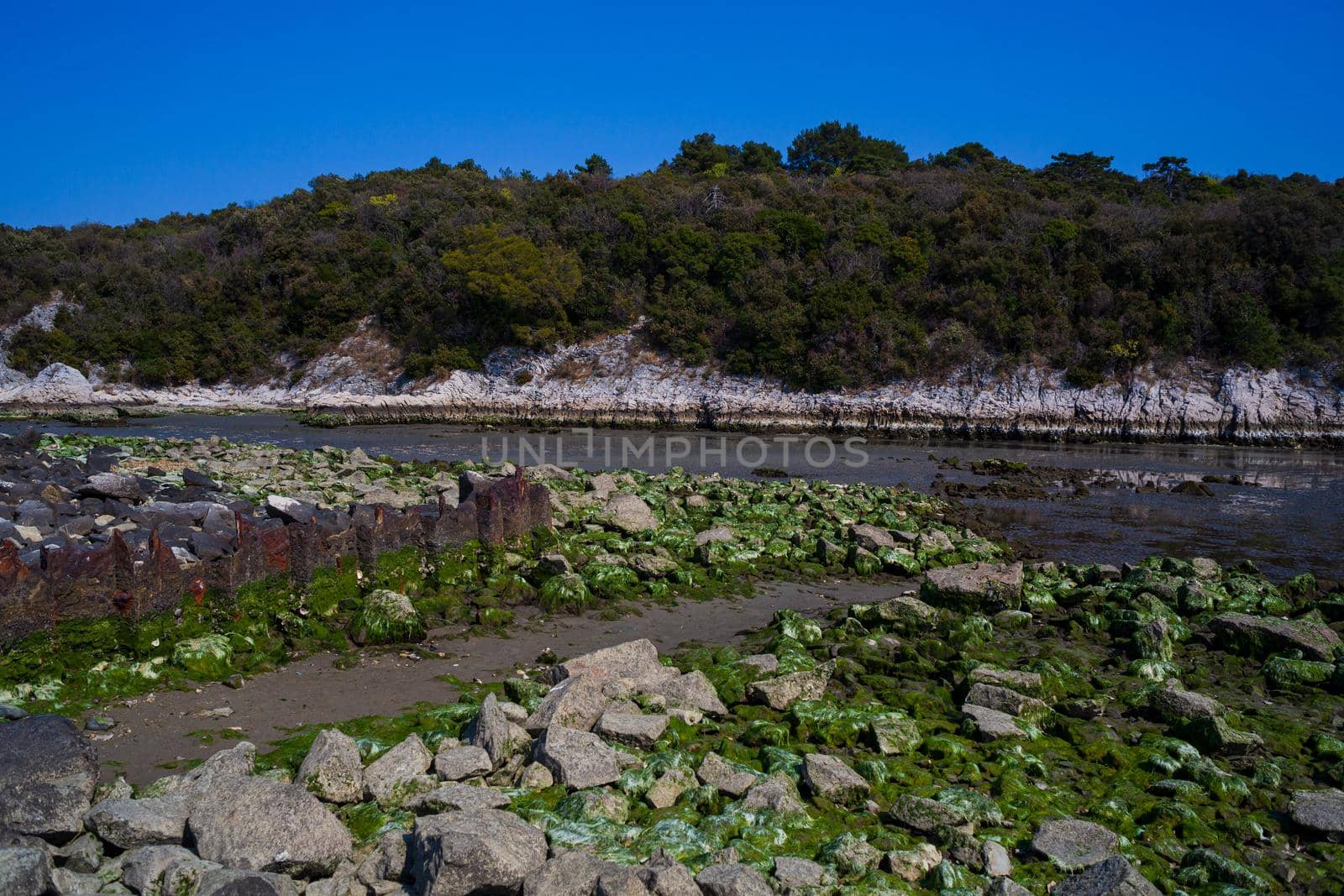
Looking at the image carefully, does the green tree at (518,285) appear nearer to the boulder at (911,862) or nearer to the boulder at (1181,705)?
the boulder at (1181,705)

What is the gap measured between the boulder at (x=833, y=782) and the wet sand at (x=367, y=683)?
3.07m

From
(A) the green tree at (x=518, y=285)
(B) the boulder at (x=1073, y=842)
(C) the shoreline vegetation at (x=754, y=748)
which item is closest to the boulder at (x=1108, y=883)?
(C) the shoreline vegetation at (x=754, y=748)

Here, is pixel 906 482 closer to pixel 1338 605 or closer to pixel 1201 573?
pixel 1201 573

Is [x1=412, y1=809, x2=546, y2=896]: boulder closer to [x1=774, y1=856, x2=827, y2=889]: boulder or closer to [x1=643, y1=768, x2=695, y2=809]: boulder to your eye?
[x1=643, y1=768, x2=695, y2=809]: boulder

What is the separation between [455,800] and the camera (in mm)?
4738

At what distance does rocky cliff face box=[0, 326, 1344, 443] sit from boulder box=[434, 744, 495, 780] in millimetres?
32038

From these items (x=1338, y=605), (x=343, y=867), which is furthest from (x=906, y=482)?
(x=343, y=867)

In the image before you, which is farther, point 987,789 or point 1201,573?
point 1201,573

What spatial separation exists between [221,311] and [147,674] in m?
55.0

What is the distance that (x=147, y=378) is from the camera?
4909 cm

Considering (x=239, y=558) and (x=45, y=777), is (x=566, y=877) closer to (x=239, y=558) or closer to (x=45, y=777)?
(x=45, y=777)

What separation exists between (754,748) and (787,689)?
826mm

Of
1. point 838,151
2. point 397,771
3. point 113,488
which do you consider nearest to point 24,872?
point 397,771

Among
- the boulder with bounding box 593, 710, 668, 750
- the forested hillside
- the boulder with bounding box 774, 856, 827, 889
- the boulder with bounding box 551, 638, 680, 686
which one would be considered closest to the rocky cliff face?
the forested hillside
